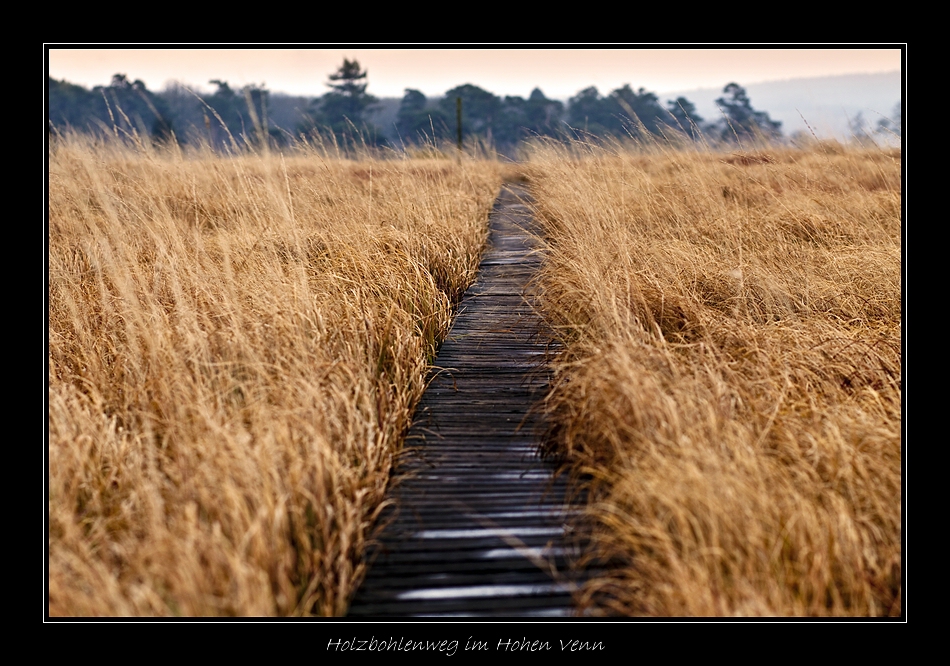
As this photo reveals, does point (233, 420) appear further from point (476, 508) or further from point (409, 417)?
point (476, 508)

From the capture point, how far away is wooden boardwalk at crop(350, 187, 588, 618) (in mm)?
2225

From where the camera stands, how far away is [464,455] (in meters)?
3.13

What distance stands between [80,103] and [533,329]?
176 feet

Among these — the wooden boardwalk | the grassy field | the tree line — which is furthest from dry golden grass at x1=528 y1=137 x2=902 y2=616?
the tree line

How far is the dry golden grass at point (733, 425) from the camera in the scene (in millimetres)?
2162

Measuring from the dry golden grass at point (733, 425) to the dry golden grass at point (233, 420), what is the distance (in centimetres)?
87

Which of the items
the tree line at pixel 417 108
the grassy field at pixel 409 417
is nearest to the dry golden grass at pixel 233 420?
the grassy field at pixel 409 417

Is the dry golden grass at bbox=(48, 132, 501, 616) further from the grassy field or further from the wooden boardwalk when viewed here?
the wooden boardwalk

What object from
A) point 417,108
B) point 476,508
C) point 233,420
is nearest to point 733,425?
point 476,508

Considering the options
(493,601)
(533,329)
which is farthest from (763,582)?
(533,329)

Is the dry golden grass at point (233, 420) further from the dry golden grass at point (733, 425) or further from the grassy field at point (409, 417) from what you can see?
the dry golden grass at point (733, 425)

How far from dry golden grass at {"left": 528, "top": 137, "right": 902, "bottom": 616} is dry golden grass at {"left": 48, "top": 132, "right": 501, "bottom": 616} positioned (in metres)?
0.87

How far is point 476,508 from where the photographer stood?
271 centimetres

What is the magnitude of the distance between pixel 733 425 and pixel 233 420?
198 cm
